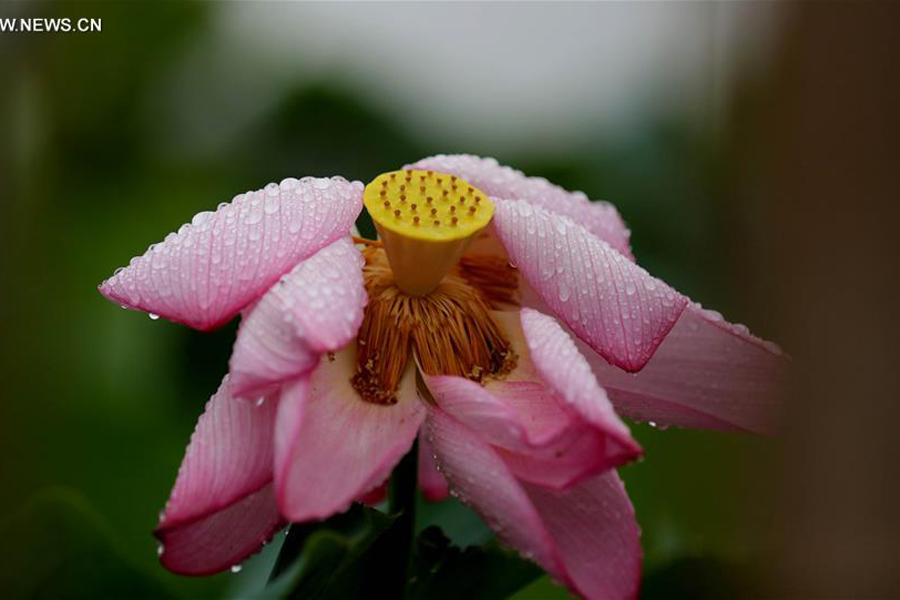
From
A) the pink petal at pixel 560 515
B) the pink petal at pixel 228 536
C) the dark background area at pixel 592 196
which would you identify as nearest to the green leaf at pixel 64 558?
the dark background area at pixel 592 196

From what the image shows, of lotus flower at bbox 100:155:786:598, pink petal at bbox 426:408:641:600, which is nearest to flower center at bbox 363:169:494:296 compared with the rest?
lotus flower at bbox 100:155:786:598

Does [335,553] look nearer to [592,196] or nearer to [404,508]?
[404,508]

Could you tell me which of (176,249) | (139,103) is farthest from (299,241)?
(139,103)

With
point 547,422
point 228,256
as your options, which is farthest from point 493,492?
point 228,256

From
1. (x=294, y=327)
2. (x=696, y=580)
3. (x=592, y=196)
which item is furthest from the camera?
(x=592, y=196)

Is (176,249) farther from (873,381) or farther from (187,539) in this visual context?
(873,381)

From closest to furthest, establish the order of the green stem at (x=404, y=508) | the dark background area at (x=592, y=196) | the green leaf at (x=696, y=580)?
the dark background area at (x=592, y=196) < the green stem at (x=404, y=508) < the green leaf at (x=696, y=580)

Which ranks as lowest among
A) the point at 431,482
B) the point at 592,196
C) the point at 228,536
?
the point at 592,196

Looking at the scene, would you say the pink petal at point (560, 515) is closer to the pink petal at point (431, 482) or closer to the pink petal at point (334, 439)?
the pink petal at point (334, 439)
